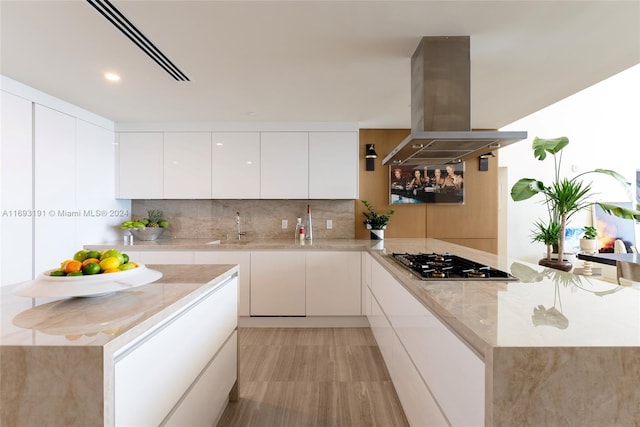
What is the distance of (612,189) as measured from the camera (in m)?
6.48

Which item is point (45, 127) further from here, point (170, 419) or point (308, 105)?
point (170, 419)

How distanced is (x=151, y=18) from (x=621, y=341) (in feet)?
7.81

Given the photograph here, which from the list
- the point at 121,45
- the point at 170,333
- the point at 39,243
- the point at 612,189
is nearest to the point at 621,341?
the point at 170,333

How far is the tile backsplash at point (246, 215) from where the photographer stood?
176 inches

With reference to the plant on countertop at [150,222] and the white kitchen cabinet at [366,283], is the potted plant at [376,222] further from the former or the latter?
the plant on countertop at [150,222]

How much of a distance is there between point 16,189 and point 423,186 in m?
4.11

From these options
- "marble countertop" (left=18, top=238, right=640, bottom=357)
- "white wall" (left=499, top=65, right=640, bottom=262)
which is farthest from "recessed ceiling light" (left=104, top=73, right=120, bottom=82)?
"white wall" (left=499, top=65, right=640, bottom=262)

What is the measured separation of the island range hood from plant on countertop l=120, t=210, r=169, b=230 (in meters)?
3.15

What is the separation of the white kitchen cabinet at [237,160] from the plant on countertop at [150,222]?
0.83 meters

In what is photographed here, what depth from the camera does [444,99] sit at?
2.24 metres

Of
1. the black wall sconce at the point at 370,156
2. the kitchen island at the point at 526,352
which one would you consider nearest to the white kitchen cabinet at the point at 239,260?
the black wall sconce at the point at 370,156

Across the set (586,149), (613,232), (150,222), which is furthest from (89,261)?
(586,149)

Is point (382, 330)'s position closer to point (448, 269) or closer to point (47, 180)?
point (448, 269)

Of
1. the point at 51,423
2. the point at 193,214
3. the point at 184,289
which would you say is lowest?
the point at 51,423
